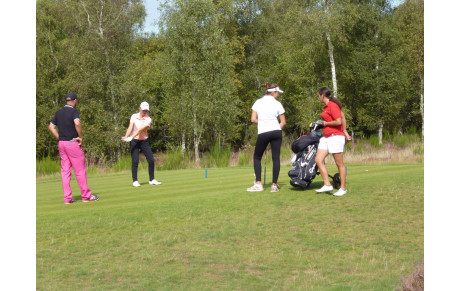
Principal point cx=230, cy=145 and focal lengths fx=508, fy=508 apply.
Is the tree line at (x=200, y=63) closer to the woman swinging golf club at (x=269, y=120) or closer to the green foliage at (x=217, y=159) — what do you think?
the green foliage at (x=217, y=159)

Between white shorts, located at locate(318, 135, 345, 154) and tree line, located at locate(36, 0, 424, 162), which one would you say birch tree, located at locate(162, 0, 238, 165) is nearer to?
tree line, located at locate(36, 0, 424, 162)

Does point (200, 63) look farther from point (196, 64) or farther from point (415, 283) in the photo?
point (415, 283)

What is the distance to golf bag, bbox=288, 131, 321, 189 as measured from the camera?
10.3 meters

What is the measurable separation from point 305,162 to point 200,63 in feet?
105

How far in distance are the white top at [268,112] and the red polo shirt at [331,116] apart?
959mm

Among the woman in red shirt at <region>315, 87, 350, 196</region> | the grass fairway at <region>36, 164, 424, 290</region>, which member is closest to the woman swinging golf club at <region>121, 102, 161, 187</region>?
the grass fairway at <region>36, 164, 424, 290</region>

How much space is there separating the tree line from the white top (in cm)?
2913

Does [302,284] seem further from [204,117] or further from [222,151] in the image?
[204,117]

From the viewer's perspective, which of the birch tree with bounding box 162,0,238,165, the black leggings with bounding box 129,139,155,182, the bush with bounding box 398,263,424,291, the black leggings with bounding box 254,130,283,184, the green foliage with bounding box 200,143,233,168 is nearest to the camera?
the bush with bounding box 398,263,424,291

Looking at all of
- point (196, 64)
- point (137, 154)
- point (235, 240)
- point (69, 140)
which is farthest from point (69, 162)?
point (196, 64)

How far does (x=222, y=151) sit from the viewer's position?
87.1ft

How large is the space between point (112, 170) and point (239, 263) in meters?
18.5

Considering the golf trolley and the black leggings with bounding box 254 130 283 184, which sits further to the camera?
the golf trolley

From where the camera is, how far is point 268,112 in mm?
10070
